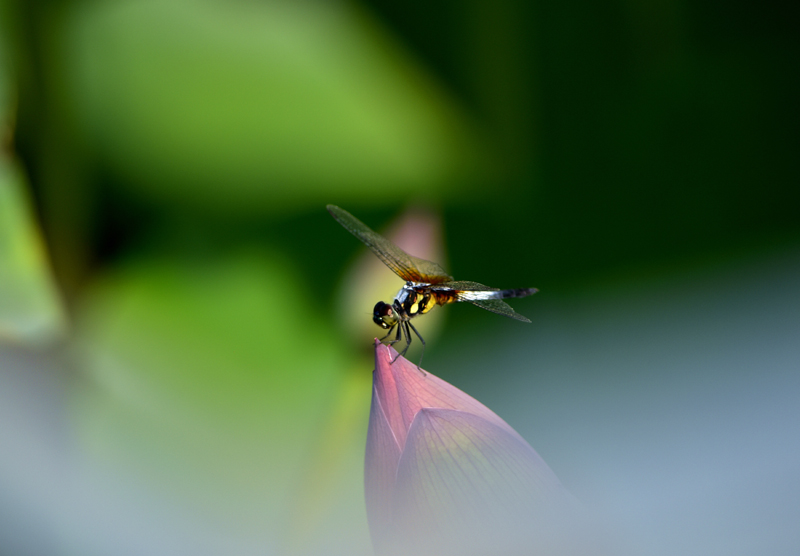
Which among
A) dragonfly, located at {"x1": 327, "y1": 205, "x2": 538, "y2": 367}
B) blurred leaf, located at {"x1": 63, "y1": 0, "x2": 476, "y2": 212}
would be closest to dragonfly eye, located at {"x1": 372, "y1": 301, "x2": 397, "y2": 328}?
dragonfly, located at {"x1": 327, "y1": 205, "x2": 538, "y2": 367}

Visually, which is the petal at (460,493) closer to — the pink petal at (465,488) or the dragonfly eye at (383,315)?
the pink petal at (465,488)

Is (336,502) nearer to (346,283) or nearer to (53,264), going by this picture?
(346,283)

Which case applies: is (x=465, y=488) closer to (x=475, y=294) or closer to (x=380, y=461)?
(x=380, y=461)

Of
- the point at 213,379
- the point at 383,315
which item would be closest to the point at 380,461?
the point at 383,315

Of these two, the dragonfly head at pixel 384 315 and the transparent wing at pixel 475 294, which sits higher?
the transparent wing at pixel 475 294

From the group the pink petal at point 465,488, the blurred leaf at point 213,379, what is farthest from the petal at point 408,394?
the blurred leaf at point 213,379

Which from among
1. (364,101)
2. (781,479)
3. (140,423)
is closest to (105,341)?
(140,423)
